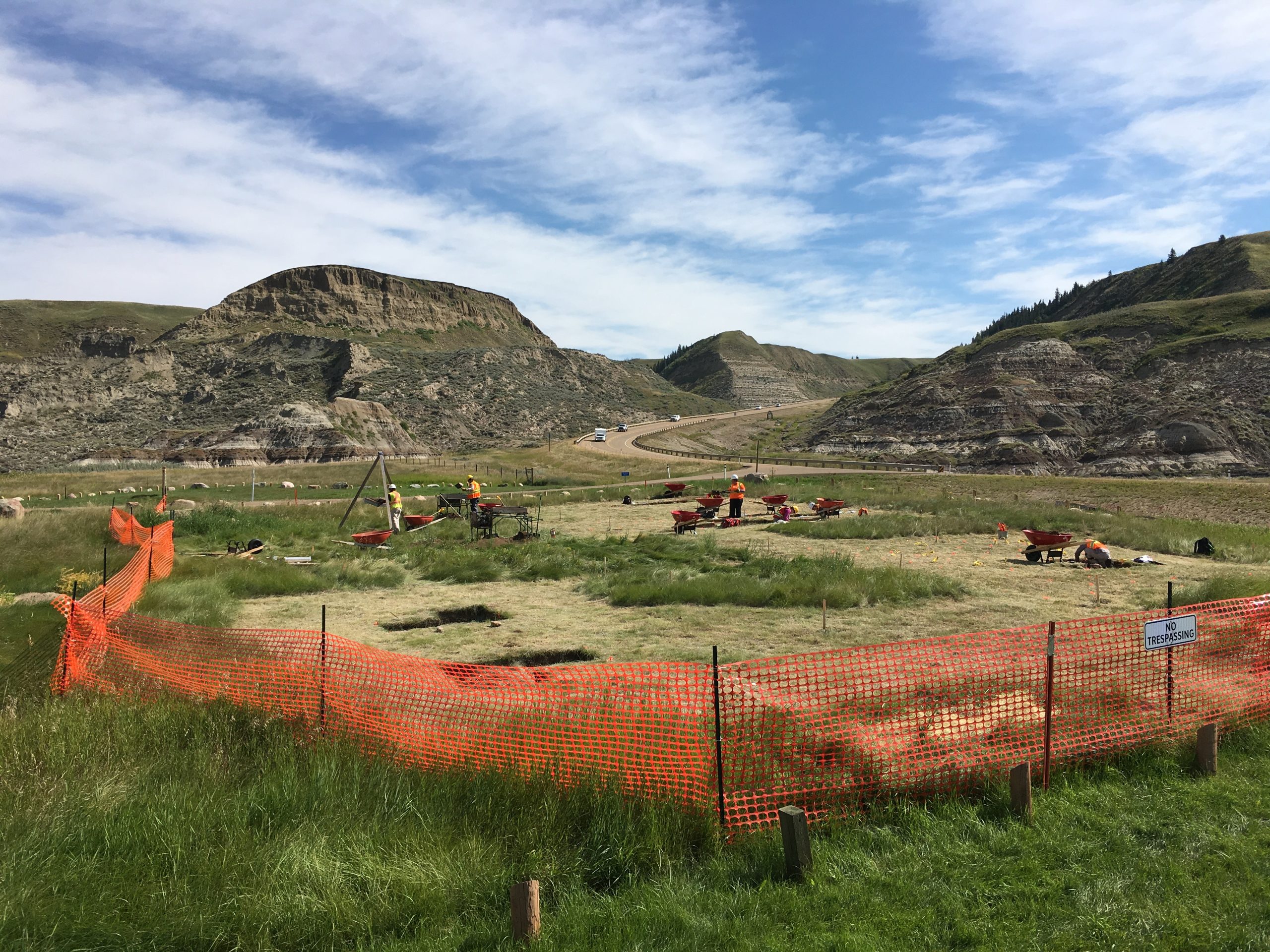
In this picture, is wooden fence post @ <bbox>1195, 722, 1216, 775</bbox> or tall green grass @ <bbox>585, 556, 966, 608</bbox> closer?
wooden fence post @ <bbox>1195, 722, 1216, 775</bbox>

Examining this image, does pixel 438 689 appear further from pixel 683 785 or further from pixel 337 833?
pixel 683 785

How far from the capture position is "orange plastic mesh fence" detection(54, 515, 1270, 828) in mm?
5820

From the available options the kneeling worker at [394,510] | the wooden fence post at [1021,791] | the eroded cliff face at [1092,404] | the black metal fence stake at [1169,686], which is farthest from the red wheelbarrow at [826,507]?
the eroded cliff face at [1092,404]

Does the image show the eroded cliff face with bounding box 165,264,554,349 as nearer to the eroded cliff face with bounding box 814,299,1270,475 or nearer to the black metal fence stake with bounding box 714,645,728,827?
the eroded cliff face with bounding box 814,299,1270,475

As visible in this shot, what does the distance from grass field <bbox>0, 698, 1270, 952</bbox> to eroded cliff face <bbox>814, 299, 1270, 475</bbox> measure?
68849 millimetres

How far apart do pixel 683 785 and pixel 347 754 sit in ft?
9.28

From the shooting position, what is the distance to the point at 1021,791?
5418 mm

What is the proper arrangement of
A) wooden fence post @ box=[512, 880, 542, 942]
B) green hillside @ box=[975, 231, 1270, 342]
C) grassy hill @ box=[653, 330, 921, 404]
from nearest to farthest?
1. wooden fence post @ box=[512, 880, 542, 942]
2. green hillside @ box=[975, 231, 1270, 342]
3. grassy hill @ box=[653, 330, 921, 404]

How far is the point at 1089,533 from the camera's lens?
25781 millimetres

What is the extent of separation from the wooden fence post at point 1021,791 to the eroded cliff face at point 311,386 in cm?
7687

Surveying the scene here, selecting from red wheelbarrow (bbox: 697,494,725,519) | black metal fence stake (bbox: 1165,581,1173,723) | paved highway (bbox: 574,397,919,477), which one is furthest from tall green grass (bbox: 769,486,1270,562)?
paved highway (bbox: 574,397,919,477)

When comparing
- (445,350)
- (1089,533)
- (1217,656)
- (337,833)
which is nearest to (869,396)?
(445,350)

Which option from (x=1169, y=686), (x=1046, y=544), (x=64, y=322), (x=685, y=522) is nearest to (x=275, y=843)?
(x=1169, y=686)

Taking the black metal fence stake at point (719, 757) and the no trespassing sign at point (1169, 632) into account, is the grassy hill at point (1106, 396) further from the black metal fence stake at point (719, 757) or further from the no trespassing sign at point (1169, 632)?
the black metal fence stake at point (719, 757)
